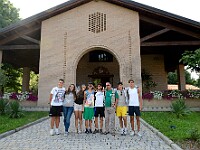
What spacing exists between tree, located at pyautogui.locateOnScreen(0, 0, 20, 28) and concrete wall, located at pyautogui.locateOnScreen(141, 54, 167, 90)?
46.2 feet

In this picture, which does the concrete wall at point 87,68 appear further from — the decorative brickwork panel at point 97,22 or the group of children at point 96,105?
the group of children at point 96,105

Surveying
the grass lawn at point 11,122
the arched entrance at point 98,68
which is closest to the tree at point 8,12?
the arched entrance at point 98,68

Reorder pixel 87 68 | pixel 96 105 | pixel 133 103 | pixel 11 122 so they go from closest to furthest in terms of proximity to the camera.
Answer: pixel 133 103
pixel 96 105
pixel 11 122
pixel 87 68

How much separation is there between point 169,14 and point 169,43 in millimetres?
1881

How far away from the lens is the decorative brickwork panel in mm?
13188

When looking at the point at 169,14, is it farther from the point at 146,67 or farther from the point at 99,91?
the point at 99,91

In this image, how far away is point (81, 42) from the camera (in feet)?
42.9

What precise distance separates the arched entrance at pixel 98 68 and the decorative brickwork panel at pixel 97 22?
3.59 meters

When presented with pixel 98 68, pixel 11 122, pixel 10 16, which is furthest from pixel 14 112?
pixel 10 16

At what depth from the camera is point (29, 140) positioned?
17.7 ft

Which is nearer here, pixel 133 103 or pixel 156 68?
pixel 133 103

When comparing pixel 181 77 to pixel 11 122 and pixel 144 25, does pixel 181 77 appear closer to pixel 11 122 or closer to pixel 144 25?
pixel 144 25

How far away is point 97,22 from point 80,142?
9767 millimetres

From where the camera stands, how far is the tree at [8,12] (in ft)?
64.6
